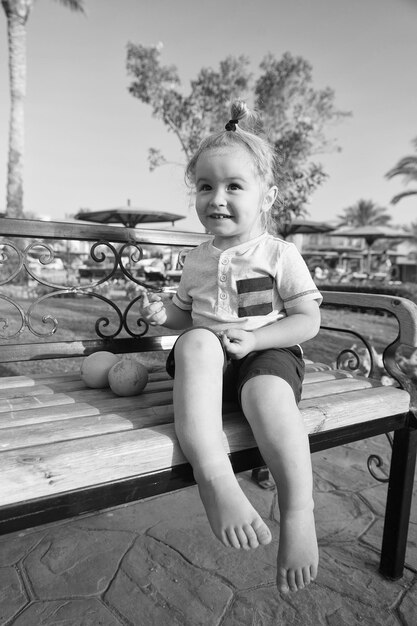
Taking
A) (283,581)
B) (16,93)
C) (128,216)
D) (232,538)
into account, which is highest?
(16,93)

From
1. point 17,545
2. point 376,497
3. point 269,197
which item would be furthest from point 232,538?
point 376,497

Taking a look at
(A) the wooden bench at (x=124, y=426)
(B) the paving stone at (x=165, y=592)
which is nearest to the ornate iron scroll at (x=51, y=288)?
(A) the wooden bench at (x=124, y=426)

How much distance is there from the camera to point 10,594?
5.01 ft

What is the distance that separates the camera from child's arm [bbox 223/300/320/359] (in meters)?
1.25

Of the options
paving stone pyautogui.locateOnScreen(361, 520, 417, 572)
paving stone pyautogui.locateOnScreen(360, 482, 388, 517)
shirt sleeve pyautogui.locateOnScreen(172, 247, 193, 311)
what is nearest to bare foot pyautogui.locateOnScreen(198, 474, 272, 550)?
shirt sleeve pyautogui.locateOnScreen(172, 247, 193, 311)

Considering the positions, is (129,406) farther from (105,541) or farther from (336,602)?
(336,602)

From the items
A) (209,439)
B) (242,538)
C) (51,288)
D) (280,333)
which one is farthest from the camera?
(51,288)

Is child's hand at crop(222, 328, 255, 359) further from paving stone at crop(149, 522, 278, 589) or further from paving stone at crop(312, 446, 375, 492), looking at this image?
paving stone at crop(312, 446, 375, 492)

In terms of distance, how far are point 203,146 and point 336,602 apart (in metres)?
1.53

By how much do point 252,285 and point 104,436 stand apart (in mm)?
656

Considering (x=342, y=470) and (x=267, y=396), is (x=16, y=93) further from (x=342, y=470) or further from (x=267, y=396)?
(x=267, y=396)

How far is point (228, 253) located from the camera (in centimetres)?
155

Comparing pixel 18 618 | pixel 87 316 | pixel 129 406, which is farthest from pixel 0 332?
pixel 87 316

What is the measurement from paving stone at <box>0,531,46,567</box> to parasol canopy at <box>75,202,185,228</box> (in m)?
12.5
